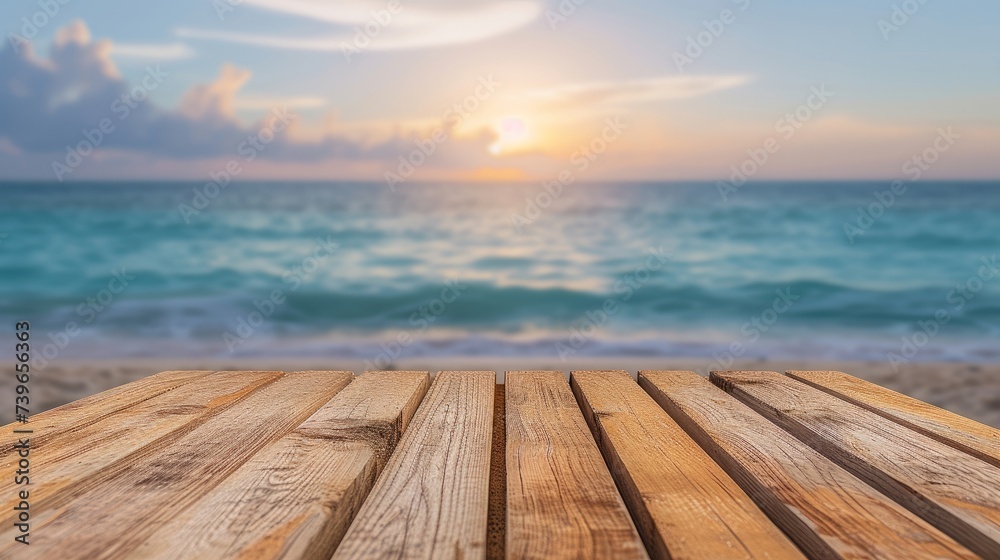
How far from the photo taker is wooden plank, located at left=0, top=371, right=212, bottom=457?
1.16 meters

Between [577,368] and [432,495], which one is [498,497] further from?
[577,368]

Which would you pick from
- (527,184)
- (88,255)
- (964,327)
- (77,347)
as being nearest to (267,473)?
(77,347)

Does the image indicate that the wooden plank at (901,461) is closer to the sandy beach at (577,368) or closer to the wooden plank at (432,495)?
the wooden plank at (432,495)

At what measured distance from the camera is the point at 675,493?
2.92ft

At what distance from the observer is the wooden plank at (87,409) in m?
1.16

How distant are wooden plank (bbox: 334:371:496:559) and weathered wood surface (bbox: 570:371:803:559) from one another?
188 millimetres

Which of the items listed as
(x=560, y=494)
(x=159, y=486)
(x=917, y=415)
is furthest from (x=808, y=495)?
(x=159, y=486)

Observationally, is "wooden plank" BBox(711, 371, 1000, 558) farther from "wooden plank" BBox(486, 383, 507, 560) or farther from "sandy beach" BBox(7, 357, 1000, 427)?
"sandy beach" BBox(7, 357, 1000, 427)

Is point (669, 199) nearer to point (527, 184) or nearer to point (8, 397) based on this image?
point (527, 184)

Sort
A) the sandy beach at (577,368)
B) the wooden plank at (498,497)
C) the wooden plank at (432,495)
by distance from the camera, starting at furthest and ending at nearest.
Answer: the sandy beach at (577,368), the wooden plank at (498,497), the wooden plank at (432,495)

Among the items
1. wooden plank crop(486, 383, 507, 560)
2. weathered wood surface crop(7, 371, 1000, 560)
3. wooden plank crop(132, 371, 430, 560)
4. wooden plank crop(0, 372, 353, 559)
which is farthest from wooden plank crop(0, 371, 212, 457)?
wooden plank crop(486, 383, 507, 560)

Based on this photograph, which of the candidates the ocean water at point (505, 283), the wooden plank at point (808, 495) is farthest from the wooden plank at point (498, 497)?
the ocean water at point (505, 283)

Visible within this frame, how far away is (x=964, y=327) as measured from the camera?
8.40 meters

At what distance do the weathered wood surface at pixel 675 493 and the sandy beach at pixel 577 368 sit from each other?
12.2ft
